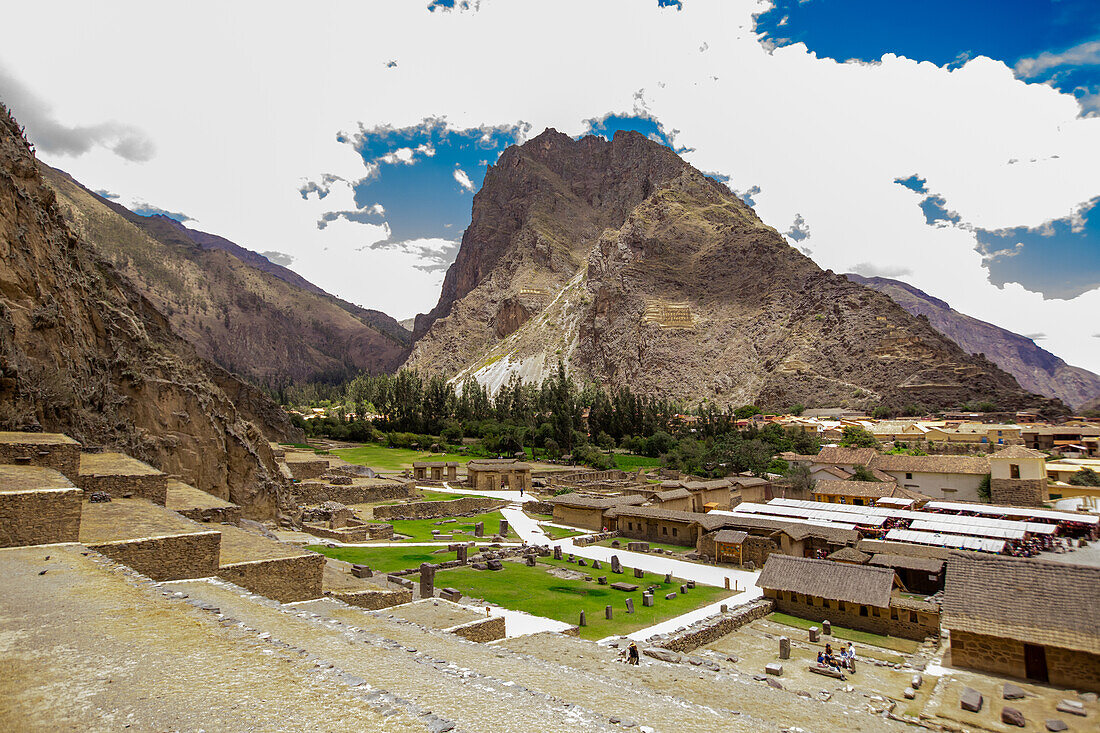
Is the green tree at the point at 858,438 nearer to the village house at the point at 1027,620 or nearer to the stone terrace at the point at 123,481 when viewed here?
the village house at the point at 1027,620

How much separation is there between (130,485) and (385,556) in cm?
1569

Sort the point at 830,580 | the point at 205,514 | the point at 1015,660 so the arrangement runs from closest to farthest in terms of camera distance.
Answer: the point at 205,514 → the point at 1015,660 → the point at 830,580

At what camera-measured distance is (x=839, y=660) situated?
20109mm

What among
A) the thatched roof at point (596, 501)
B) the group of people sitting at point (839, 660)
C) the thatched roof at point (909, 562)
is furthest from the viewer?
the thatched roof at point (596, 501)

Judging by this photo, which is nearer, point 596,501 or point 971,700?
point 971,700

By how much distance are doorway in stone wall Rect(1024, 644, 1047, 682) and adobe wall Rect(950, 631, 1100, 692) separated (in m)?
0.11

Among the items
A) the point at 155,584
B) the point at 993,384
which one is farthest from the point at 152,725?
the point at 993,384

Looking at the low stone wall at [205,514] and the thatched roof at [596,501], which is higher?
the low stone wall at [205,514]

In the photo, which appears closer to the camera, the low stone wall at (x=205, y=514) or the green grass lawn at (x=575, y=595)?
the low stone wall at (x=205, y=514)

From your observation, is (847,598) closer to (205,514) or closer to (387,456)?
(205,514)

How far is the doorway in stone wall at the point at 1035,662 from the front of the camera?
19172 mm

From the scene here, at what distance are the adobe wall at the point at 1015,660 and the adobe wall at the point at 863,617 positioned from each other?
3.47m

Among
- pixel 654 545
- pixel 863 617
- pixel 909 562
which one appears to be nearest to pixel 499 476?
pixel 654 545

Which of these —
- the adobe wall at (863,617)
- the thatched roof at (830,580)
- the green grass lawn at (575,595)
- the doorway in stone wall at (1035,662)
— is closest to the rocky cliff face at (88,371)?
the green grass lawn at (575,595)
